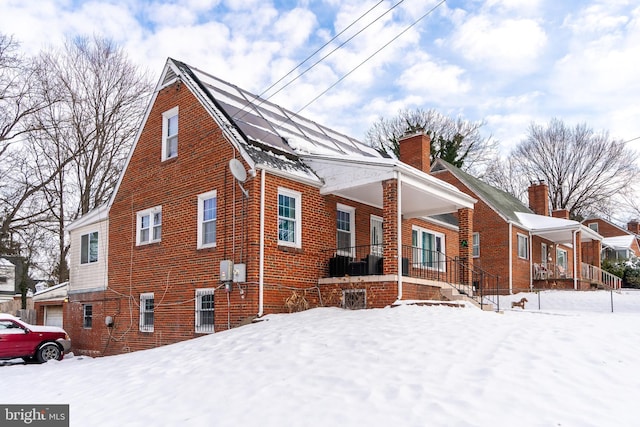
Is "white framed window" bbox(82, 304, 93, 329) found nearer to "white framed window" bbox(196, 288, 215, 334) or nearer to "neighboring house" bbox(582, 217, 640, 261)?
"white framed window" bbox(196, 288, 215, 334)

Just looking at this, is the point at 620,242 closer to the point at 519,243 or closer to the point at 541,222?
the point at 541,222

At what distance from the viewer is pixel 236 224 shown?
1330cm

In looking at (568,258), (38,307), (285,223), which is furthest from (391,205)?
(568,258)

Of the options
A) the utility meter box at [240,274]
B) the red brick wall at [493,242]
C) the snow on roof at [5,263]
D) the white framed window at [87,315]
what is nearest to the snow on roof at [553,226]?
the red brick wall at [493,242]

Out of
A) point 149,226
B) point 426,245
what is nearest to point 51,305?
point 149,226

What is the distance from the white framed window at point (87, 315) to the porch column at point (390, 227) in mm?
11758

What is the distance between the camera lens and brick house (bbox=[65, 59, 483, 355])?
13023mm

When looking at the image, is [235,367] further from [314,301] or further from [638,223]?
[638,223]

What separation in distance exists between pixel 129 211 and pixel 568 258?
27512 millimetres

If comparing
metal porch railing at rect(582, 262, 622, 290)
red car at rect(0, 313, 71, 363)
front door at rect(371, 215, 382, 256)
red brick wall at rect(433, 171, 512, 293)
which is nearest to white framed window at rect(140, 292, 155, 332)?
red car at rect(0, 313, 71, 363)

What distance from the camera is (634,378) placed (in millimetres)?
6594

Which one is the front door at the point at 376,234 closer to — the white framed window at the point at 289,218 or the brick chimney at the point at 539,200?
the white framed window at the point at 289,218

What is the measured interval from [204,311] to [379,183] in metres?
5.66

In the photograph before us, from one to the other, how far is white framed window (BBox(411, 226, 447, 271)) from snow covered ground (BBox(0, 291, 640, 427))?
27.1 ft
